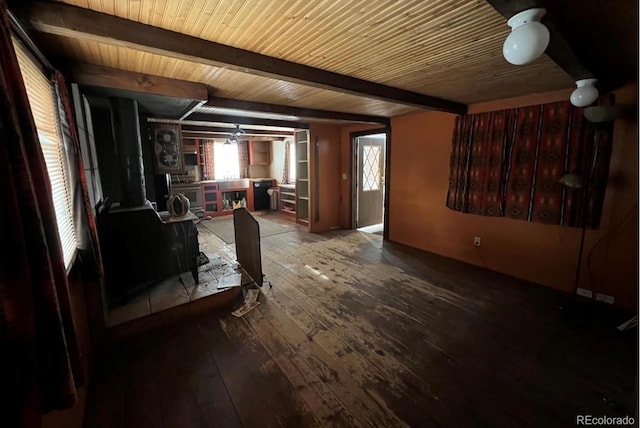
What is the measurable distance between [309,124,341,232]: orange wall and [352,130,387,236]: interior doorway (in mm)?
390

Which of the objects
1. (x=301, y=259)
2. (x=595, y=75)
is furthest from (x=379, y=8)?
(x=301, y=259)

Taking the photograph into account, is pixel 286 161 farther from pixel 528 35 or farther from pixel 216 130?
pixel 528 35

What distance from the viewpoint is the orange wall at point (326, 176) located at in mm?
5305

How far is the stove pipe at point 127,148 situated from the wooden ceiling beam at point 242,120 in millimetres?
1373

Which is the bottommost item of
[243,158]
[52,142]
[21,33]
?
[52,142]

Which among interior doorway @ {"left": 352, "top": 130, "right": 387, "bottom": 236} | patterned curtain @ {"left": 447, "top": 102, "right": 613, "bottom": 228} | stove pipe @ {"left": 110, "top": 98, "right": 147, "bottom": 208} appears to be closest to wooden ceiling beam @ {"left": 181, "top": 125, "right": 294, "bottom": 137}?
interior doorway @ {"left": 352, "top": 130, "right": 387, "bottom": 236}

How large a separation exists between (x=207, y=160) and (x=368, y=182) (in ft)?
14.6

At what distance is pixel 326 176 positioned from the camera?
5559 mm

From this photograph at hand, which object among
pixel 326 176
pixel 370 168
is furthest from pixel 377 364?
pixel 370 168

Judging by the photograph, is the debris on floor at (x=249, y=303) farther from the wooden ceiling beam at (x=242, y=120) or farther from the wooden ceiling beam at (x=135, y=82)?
the wooden ceiling beam at (x=242, y=120)

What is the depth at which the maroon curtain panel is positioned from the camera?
2.10 ft

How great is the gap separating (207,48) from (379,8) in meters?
1.01

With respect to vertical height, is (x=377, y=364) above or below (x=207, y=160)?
below

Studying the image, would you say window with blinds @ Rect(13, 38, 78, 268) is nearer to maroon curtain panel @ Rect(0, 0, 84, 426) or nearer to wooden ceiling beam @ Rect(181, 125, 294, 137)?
maroon curtain panel @ Rect(0, 0, 84, 426)
